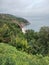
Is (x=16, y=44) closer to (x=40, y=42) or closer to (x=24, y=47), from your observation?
(x=24, y=47)

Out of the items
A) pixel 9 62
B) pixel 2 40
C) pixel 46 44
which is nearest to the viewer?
pixel 9 62

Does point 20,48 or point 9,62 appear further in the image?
point 20,48

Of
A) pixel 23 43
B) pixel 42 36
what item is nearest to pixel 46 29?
pixel 42 36

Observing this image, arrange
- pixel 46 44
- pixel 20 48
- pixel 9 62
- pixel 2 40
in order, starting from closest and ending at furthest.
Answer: pixel 9 62, pixel 20 48, pixel 2 40, pixel 46 44

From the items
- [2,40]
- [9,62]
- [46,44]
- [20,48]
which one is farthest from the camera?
[46,44]

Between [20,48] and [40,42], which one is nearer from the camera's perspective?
[20,48]

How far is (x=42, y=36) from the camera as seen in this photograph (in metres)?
27.4

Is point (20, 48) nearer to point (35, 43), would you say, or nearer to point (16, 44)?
point (16, 44)

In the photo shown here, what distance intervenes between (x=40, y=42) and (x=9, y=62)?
63.7ft

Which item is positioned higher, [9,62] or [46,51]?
[9,62]

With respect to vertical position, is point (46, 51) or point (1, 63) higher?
point (1, 63)

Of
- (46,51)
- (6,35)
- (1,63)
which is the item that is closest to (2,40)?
(6,35)

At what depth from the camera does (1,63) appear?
8656mm

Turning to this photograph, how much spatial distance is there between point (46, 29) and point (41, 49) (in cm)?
276
